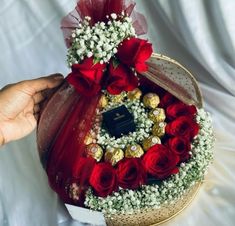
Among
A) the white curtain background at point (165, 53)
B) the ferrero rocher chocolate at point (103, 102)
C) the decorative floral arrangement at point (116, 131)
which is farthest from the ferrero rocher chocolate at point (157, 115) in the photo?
the white curtain background at point (165, 53)

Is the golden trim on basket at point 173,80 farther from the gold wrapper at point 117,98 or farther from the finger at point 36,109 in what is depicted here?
the finger at point 36,109

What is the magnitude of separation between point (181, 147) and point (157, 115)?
0.10 metres

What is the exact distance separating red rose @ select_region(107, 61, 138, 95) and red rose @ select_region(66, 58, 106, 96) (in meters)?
0.02

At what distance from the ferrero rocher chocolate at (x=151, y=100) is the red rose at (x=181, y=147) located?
0.11 meters

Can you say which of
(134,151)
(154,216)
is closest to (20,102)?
(134,151)

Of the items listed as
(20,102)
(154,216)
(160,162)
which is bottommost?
(154,216)

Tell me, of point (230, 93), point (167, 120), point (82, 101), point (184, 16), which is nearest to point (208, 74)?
point (230, 93)

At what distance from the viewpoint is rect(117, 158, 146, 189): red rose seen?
0.96 meters

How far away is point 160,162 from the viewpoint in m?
0.98

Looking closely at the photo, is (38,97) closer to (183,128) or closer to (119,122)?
(119,122)

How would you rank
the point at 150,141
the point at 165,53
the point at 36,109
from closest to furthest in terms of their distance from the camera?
the point at 150,141 → the point at 36,109 → the point at 165,53

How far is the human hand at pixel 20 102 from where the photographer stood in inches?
41.8

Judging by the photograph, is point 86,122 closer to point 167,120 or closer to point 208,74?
point 167,120

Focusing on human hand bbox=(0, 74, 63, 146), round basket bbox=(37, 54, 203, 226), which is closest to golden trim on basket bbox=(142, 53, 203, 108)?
round basket bbox=(37, 54, 203, 226)
